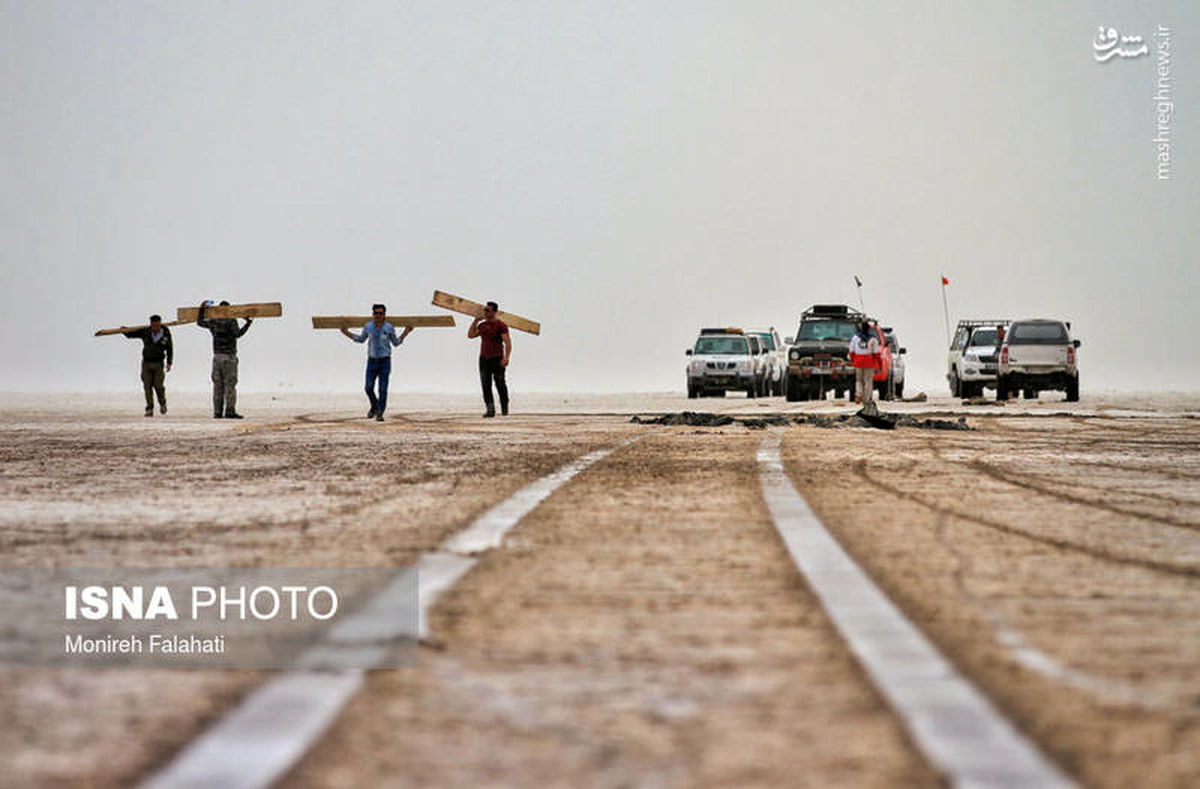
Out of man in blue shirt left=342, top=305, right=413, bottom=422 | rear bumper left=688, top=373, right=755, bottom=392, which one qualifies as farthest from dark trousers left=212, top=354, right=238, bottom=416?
rear bumper left=688, top=373, right=755, bottom=392

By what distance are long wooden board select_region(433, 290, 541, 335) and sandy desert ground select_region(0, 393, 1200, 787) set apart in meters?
20.9

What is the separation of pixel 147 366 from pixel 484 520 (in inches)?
908

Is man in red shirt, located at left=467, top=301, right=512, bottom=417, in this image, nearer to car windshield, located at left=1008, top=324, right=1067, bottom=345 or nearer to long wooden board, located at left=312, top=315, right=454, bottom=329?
long wooden board, located at left=312, top=315, right=454, bottom=329

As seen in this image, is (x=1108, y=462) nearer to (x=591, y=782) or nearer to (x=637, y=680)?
(x=637, y=680)

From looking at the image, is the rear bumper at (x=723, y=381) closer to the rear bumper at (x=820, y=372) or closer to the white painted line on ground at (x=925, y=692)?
the rear bumper at (x=820, y=372)

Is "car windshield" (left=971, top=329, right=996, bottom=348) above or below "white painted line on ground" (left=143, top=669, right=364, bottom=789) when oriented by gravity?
above

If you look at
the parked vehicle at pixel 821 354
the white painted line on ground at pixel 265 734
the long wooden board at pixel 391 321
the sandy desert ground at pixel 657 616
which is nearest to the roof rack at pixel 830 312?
the parked vehicle at pixel 821 354

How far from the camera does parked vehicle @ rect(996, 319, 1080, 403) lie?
38312mm

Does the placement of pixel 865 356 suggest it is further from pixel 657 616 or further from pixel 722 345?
pixel 722 345

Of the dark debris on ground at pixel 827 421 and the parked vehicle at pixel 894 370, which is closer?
the dark debris on ground at pixel 827 421

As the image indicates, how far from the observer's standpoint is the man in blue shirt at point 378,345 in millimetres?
25906

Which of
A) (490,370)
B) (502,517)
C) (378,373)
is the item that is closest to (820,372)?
(490,370)

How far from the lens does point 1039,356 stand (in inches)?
1510

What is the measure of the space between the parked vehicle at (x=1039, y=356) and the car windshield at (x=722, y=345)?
9002 millimetres
